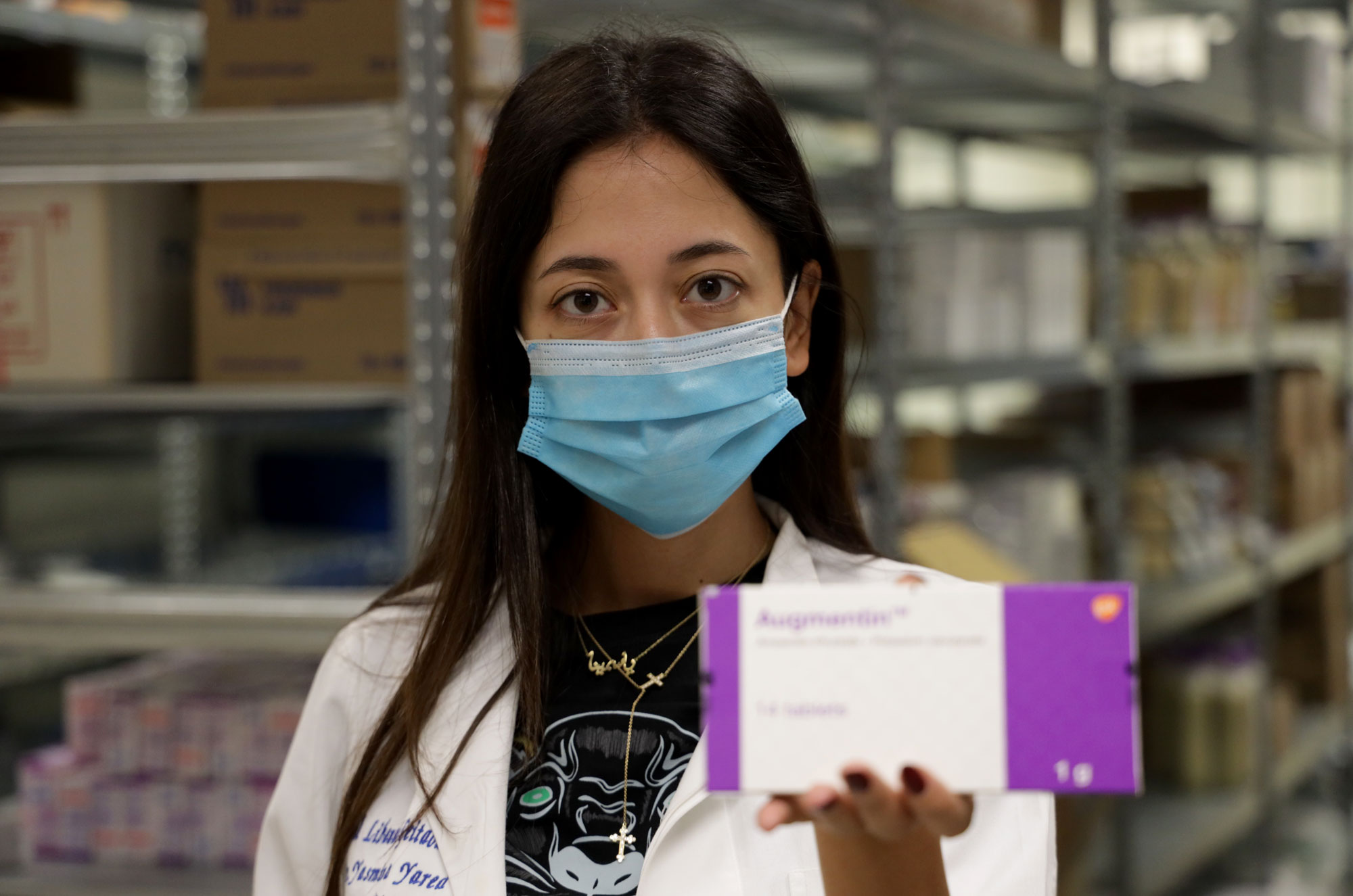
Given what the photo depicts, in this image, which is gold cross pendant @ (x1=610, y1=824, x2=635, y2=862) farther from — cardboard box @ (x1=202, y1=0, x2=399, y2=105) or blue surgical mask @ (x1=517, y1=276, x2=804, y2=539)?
cardboard box @ (x1=202, y1=0, x2=399, y2=105)

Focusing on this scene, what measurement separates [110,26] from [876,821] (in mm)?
2909

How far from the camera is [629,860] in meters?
1.25

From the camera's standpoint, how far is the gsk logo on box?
34.2 inches

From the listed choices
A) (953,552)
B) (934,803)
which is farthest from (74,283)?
(934,803)

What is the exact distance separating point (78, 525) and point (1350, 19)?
4.59m

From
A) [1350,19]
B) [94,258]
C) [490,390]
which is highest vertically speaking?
[1350,19]

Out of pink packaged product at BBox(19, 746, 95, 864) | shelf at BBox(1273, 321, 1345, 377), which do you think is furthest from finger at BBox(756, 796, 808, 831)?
shelf at BBox(1273, 321, 1345, 377)

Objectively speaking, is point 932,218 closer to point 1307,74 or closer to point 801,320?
point 1307,74

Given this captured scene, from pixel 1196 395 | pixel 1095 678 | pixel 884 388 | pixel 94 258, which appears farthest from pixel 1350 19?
pixel 1095 678

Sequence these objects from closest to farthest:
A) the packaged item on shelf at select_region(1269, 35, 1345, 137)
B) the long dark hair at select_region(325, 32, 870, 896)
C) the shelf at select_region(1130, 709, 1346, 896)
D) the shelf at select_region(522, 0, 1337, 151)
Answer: the long dark hair at select_region(325, 32, 870, 896), the shelf at select_region(522, 0, 1337, 151), the shelf at select_region(1130, 709, 1346, 896), the packaged item on shelf at select_region(1269, 35, 1345, 137)

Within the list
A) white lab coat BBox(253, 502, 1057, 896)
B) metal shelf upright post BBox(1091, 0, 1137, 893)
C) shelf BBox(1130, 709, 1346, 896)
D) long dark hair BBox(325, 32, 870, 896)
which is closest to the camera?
white lab coat BBox(253, 502, 1057, 896)

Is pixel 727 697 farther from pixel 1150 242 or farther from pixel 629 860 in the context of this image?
pixel 1150 242

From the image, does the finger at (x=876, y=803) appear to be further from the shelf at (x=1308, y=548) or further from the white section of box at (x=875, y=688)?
the shelf at (x=1308, y=548)

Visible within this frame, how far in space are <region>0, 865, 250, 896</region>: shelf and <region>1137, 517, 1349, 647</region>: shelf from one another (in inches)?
82.6
